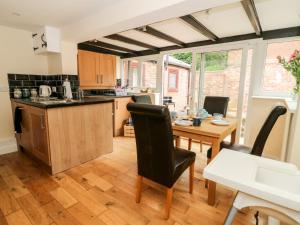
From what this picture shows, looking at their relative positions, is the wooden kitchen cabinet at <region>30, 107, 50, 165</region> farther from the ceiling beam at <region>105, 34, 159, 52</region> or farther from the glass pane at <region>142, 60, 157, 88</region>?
the glass pane at <region>142, 60, 157, 88</region>

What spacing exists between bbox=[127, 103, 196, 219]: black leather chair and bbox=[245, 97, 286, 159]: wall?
2.09 m

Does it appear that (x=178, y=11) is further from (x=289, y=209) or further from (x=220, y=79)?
(x=220, y=79)

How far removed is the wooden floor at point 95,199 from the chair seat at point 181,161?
28 centimetres

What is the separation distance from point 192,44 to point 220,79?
0.96 m

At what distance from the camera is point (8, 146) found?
9.50 feet

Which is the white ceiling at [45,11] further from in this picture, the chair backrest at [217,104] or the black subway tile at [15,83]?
the chair backrest at [217,104]

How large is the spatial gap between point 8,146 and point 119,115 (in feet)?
6.79

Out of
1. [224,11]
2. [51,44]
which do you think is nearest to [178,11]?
[224,11]

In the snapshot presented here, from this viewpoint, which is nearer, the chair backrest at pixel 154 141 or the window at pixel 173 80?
the chair backrest at pixel 154 141

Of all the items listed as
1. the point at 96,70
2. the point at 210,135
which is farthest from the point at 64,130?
the point at 96,70

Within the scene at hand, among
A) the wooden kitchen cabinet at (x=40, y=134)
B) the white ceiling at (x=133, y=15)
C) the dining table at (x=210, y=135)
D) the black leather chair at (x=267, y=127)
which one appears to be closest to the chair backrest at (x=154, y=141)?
the dining table at (x=210, y=135)

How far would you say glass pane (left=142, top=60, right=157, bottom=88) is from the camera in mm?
4777

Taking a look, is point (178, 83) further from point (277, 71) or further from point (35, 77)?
point (35, 77)

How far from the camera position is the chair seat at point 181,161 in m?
1.49
